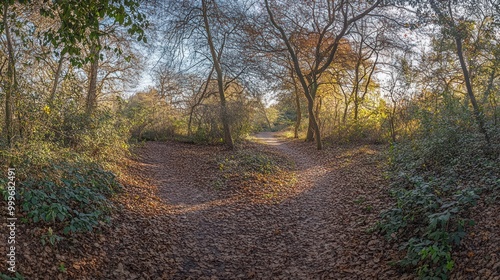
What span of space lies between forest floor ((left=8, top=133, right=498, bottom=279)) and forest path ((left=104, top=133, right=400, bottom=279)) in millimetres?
16

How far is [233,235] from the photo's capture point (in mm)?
5824

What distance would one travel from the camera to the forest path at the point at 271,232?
4500 millimetres

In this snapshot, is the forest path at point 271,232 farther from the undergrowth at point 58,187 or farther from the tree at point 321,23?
the tree at point 321,23

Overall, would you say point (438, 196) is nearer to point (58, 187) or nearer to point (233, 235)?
point (233, 235)

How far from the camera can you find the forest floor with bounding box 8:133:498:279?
420 cm

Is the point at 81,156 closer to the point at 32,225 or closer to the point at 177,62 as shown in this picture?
the point at 32,225

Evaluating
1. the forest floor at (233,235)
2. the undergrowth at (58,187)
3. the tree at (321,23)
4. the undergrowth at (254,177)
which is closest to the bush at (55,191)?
the undergrowth at (58,187)

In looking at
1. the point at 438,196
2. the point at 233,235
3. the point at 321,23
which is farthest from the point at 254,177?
the point at 321,23

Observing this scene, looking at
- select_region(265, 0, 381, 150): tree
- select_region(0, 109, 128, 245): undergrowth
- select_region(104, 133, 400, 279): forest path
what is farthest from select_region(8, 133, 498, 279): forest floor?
select_region(265, 0, 381, 150): tree

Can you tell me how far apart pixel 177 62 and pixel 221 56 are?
264 cm

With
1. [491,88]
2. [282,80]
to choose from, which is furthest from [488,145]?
[282,80]

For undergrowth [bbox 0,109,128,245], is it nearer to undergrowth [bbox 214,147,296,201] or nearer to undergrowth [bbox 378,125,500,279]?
undergrowth [bbox 214,147,296,201]

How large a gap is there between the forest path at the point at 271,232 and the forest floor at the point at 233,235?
0.02 m

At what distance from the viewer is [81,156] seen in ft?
24.4
